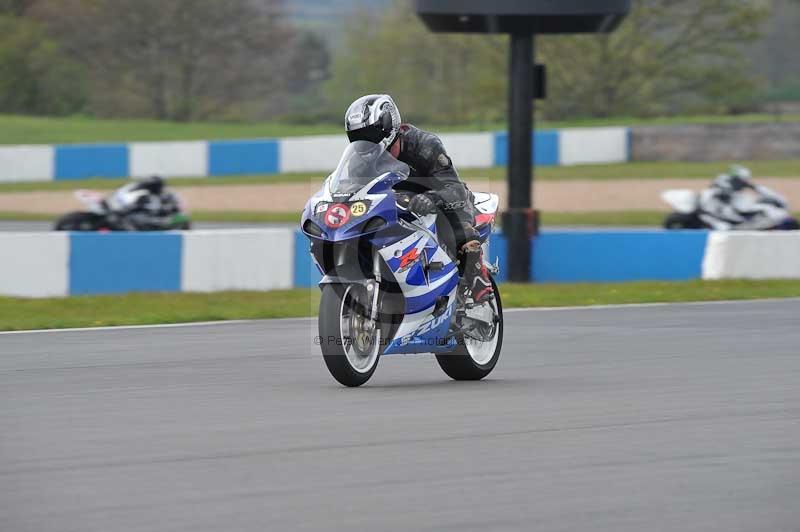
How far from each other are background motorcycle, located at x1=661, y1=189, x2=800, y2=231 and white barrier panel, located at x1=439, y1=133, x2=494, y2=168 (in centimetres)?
907

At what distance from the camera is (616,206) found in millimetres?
23984

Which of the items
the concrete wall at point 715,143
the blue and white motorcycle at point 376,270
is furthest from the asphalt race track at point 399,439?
the concrete wall at point 715,143

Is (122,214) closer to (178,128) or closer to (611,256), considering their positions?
(611,256)

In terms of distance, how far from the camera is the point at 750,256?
14227 mm

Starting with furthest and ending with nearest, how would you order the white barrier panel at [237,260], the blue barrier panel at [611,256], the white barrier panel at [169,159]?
the white barrier panel at [169,159] < the blue barrier panel at [611,256] < the white barrier panel at [237,260]

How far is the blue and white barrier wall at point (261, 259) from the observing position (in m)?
13.3

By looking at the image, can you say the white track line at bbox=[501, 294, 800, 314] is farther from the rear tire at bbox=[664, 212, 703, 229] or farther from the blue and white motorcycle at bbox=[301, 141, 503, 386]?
the rear tire at bbox=[664, 212, 703, 229]

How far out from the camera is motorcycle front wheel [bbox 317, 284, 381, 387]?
692 centimetres

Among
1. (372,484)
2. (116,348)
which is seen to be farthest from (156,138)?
(372,484)

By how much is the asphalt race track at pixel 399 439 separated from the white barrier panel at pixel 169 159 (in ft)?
58.4

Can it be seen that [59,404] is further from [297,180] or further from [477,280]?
[297,180]

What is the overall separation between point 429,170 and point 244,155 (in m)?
21.0

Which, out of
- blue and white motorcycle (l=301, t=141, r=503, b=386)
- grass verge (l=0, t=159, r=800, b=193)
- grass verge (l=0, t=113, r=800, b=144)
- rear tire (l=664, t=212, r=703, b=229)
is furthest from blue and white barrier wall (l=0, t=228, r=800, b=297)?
grass verge (l=0, t=113, r=800, b=144)

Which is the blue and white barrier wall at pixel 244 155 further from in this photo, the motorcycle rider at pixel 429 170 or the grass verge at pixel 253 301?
the motorcycle rider at pixel 429 170
